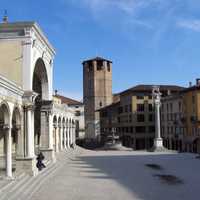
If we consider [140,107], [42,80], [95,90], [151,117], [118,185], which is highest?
[95,90]

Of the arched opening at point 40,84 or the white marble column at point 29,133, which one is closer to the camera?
the white marble column at point 29,133

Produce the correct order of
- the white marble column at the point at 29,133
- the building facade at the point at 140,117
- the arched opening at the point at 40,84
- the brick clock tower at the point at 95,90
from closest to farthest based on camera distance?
1. the white marble column at the point at 29,133
2. the arched opening at the point at 40,84
3. the building facade at the point at 140,117
4. the brick clock tower at the point at 95,90

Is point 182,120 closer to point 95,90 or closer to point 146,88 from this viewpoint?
point 146,88

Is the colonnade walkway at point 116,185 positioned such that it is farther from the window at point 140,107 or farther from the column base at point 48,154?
the window at point 140,107

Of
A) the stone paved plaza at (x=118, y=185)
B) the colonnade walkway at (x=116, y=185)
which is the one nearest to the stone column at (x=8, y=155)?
the colonnade walkway at (x=116, y=185)

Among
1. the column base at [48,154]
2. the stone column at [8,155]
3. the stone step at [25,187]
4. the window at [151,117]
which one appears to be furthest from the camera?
the window at [151,117]

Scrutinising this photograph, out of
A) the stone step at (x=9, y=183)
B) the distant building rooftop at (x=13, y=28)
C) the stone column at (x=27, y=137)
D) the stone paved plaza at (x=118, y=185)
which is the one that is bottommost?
the stone paved plaza at (x=118, y=185)

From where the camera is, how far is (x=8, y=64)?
26203 mm

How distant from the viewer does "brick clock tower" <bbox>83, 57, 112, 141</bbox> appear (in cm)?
10331

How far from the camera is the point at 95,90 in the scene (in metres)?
103

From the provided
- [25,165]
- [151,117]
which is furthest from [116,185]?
[151,117]

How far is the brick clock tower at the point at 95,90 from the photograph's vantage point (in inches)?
4067

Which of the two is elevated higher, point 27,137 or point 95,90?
point 95,90

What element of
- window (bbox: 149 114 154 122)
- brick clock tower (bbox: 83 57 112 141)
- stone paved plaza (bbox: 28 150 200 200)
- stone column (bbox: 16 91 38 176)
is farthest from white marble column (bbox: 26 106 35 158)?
brick clock tower (bbox: 83 57 112 141)
